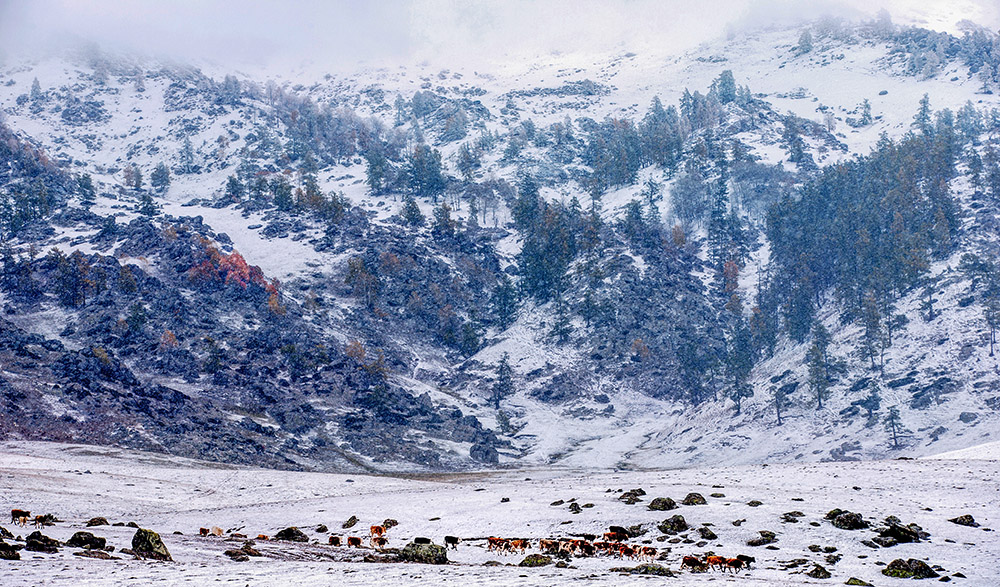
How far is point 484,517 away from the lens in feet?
135

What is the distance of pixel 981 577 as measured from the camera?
24.9m

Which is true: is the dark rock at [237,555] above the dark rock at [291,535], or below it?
above

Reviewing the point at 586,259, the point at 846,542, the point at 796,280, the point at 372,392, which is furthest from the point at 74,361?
the point at 796,280

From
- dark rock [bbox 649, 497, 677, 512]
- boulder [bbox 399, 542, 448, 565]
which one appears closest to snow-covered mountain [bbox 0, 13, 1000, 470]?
dark rock [bbox 649, 497, 677, 512]

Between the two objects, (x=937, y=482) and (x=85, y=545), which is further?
(x=937, y=482)

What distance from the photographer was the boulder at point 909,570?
993 inches

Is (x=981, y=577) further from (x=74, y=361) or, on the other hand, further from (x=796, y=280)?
(x=796, y=280)

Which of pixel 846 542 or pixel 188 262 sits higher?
pixel 188 262

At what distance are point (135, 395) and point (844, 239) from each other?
13232cm

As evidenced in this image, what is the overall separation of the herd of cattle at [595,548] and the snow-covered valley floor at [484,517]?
25.3 inches

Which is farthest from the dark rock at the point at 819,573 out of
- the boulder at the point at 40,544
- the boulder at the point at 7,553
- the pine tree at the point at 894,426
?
the pine tree at the point at 894,426

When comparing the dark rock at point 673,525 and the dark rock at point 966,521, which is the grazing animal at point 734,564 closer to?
the dark rock at point 673,525

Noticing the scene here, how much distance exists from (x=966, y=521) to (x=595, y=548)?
17285 mm

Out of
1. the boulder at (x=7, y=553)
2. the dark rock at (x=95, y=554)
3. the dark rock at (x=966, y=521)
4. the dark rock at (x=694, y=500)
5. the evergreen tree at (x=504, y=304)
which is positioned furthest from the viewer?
the evergreen tree at (x=504, y=304)
